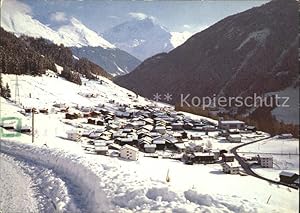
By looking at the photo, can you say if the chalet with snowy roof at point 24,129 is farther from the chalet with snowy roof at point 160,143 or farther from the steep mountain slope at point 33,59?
the steep mountain slope at point 33,59

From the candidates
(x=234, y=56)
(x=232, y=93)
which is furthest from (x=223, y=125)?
Answer: (x=234, y=56)

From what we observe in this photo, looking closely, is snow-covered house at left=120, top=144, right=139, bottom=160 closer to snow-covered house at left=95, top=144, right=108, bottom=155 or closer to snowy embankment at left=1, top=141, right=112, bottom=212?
snow-covered house at left=95, top=144, right=108, bottom=155

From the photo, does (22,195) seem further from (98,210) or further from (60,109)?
(60,109)

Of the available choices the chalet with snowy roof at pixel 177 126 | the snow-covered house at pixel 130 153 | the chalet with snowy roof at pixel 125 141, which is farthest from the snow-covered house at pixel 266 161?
the chalet with snowy roof at pixel 177 126

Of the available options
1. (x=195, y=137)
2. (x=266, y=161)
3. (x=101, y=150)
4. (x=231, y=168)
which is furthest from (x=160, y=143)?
(x=231, y=168)

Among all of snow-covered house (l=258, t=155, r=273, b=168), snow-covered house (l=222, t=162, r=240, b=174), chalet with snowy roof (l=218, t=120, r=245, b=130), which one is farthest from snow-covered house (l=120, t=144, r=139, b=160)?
chalet with snowy roof (l=218, t=120, r=245, b=130)

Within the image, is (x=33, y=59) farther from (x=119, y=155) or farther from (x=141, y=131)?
(x=119, y=155)
